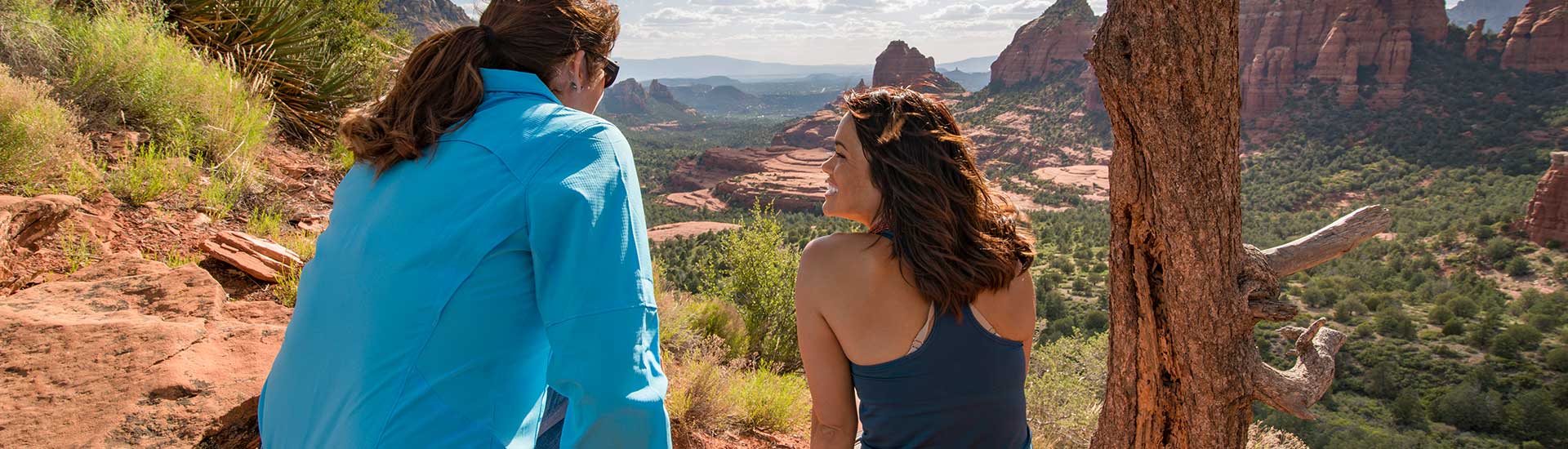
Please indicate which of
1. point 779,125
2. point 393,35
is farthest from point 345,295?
point 779,125

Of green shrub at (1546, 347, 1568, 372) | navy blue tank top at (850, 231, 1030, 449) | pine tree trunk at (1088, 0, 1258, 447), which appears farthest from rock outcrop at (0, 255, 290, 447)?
green shrub at (1546, 347, 1568, 372)

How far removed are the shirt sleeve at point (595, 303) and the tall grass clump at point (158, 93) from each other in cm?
422

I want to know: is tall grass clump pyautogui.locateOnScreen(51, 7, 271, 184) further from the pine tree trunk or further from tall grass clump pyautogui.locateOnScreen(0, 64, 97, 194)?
the pine tree trunk

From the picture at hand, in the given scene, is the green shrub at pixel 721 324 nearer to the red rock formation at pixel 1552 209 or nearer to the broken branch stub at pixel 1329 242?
the broken branch stub at pixel 1329 242

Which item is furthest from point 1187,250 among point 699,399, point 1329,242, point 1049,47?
point 1049,47

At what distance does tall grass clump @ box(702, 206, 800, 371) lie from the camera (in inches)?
316

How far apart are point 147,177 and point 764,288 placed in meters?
5.75

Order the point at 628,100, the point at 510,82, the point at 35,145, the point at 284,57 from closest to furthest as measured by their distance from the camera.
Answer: the point at 510,82
the point at 35,145
the point at 284,57
the point at 628,100

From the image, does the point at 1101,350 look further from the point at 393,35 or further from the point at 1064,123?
the point at 1064,123

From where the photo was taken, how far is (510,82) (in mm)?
1089

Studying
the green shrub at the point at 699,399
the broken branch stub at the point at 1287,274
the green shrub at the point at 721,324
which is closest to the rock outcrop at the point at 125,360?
the green shrub at the point at 699,399

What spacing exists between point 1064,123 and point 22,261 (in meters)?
61.4

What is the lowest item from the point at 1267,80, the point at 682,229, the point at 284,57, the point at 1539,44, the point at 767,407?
the point at 682,229

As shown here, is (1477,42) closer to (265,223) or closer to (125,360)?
(265,223)
